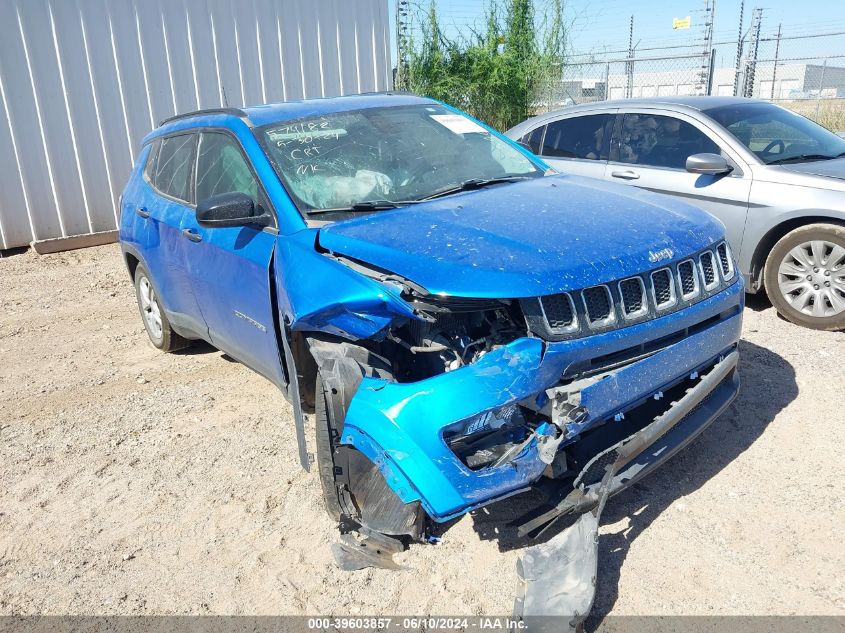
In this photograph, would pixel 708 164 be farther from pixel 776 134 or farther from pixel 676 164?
pixel 776 134

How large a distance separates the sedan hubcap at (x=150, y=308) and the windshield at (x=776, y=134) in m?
4.81

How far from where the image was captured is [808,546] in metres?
2.84

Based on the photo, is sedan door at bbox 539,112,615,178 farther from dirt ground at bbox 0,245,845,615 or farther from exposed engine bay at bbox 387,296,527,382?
exposed engine bay at bbox 387,296,527,382

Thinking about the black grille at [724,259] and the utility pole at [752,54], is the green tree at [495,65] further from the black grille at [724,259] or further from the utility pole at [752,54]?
the black grille at [724,259]

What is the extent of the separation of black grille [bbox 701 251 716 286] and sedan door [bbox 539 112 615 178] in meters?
3.30

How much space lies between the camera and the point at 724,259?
325 centimetres

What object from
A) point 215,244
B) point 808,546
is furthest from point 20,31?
point 808,546

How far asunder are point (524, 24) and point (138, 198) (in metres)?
9.39

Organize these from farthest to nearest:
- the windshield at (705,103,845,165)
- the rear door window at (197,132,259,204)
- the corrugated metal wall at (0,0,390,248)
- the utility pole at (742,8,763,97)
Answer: the utility pole at (742,8,763,97) < the corrugated metal wall at (0,0,390,248) < the windshield at (705,103,845,165) < the rear door window at (197,132,259,204)

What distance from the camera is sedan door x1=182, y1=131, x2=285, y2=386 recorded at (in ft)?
11.3

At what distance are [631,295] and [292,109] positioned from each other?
2405 millimetres

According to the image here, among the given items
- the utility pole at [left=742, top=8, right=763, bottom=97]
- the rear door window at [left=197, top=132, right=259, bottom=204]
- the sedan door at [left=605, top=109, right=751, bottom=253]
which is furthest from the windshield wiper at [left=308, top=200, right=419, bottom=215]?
the utility pole at [left=742, top=8, right=763, bottom=97]

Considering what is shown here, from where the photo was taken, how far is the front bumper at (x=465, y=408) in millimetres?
2371

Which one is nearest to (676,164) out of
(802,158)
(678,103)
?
(678,103)
